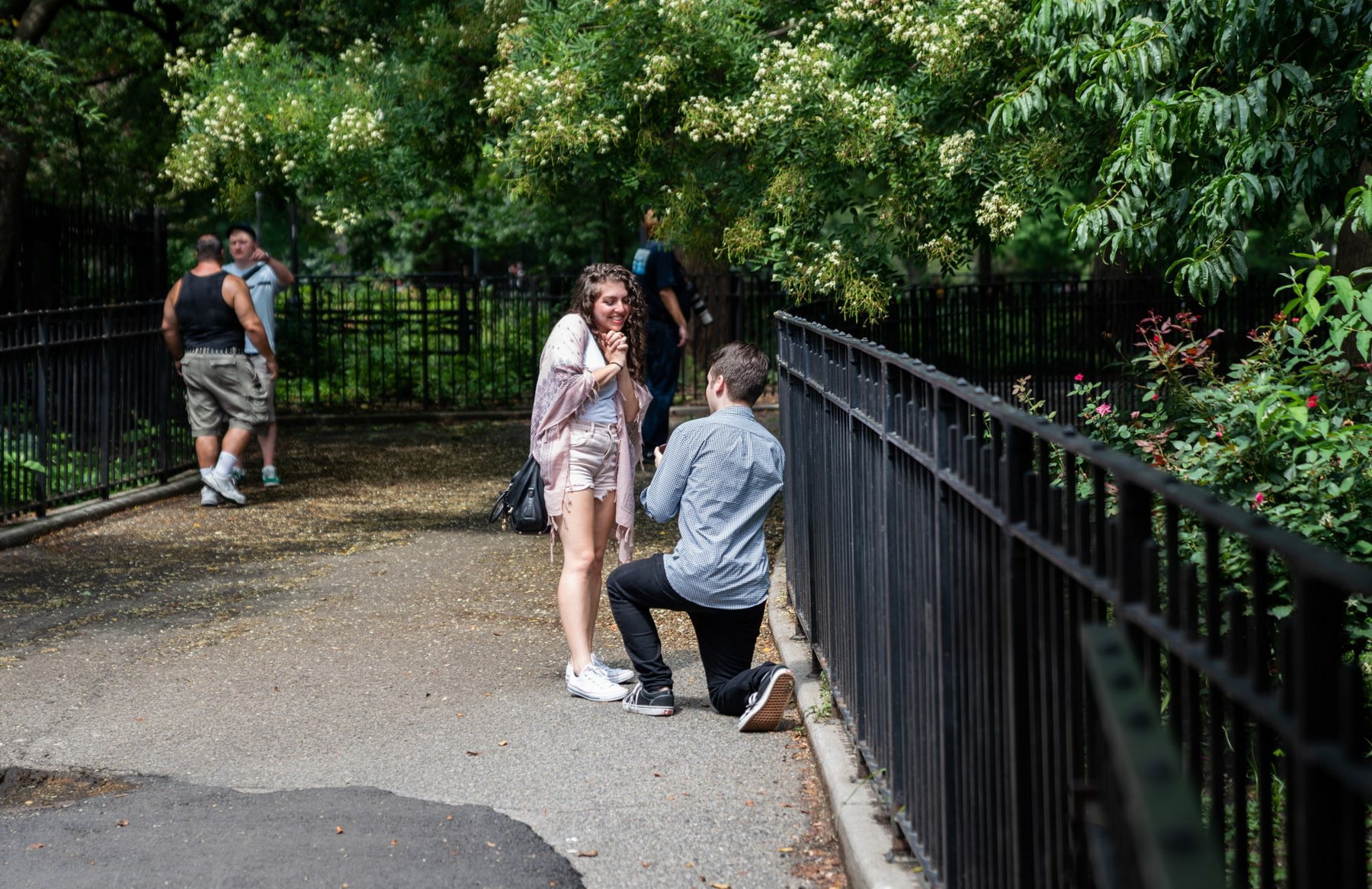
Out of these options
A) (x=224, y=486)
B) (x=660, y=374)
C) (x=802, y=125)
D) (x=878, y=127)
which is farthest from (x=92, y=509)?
(x=878, y=127)

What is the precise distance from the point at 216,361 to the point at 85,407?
971mm

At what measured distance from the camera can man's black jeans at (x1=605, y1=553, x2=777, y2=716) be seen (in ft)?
19.5

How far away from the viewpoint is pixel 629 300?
21.5ft

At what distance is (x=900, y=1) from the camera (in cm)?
1003

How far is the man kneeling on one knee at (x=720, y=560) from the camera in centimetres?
586

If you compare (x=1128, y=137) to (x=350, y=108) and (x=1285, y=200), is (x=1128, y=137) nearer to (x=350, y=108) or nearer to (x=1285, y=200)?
(x=1285, y=200)

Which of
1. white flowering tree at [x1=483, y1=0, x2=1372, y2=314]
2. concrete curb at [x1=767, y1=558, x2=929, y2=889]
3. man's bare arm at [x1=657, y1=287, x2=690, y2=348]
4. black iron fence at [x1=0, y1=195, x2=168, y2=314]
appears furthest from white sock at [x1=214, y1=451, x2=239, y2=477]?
concrete curb at [x1=767, y1=558, x2=929, y2=889]

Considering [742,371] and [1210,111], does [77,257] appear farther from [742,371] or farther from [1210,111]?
[1210,111]

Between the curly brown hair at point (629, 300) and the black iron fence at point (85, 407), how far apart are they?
5423 mm

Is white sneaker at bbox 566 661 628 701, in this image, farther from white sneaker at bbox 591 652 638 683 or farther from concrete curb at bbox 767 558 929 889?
concrete curb at bbox 767 558 929 889

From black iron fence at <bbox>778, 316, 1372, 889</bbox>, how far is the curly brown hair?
1.03m

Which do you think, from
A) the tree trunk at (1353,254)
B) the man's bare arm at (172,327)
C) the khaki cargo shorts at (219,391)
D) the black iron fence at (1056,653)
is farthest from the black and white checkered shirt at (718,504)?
the man's bare arm at (172,327)

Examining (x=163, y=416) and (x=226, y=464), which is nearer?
(x=226, y=464)

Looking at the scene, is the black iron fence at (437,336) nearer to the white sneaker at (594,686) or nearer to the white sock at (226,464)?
the white sock at (226,464)
